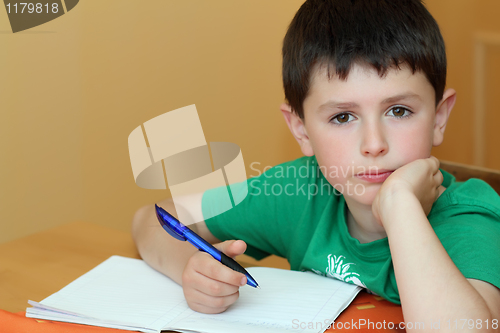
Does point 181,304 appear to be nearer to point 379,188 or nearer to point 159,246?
point 159,246

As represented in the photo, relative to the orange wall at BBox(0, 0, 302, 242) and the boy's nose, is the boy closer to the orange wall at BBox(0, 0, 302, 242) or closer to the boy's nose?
the boy's nose

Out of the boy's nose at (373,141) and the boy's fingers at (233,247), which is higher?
the boy's nose at (373,141)

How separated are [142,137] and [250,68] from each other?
683 millimetres

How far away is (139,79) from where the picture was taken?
58.5 inches

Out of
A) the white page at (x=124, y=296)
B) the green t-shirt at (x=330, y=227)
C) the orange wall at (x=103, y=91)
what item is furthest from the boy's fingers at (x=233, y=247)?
the orange wall at (x=103, y=91)

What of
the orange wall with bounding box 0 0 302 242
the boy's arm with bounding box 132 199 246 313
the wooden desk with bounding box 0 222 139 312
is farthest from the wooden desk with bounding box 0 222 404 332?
the orange wall with bounding box 0 0 302 242

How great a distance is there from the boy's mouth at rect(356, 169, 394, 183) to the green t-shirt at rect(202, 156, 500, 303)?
11 centimetres

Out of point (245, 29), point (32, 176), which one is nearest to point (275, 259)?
point (245, 29)

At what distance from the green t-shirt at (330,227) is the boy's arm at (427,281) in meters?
0.06

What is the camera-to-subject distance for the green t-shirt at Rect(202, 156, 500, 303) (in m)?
0.71

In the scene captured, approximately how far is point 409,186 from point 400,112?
15cm

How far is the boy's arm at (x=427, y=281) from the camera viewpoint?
0.58m

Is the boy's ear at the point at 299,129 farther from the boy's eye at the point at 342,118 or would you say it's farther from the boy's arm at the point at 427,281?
the boy's arm at the point at 427,281

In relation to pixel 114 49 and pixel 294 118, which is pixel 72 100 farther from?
pixel 294 118
